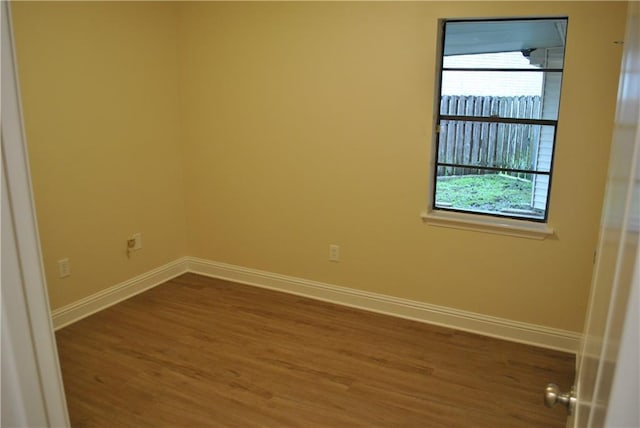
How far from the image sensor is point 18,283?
2.35ft

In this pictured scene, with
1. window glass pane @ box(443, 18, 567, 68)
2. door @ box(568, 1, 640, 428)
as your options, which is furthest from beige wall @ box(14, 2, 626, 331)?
door @ box(568, 1, 640, 428)

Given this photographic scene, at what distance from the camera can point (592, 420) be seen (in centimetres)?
78

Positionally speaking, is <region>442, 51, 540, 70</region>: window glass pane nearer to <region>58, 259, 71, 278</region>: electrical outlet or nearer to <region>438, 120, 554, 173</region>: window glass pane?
<region>438, 120, 554, 173</region>: window glass pane

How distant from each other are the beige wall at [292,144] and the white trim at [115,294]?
75mm

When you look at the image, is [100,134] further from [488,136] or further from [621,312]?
[621,312]

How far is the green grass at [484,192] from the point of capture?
3188mm

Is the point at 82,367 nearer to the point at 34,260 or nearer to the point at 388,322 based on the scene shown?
the point at 388,322

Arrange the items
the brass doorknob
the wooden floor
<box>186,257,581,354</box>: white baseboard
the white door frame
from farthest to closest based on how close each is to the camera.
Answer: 1. <box>186,257,581,354</box>: white baseboard
2. the wooden floor
3. the brass doorknob
4. the white door frame

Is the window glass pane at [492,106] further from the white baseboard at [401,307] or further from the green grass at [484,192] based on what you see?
the white baseboard at [401,307]

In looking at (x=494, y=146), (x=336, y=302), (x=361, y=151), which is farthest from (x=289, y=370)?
(x=494, y=146)

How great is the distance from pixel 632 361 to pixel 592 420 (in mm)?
273

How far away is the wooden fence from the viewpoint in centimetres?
305

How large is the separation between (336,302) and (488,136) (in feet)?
5.17

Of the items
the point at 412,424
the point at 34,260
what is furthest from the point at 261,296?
the point at 34,260
